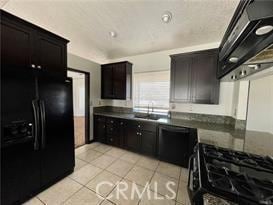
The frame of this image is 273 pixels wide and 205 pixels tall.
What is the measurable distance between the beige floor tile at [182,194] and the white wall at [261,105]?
1.58 meters

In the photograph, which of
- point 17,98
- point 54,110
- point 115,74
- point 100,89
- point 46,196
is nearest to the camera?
point 17,98

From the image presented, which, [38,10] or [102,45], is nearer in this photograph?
[38,10]

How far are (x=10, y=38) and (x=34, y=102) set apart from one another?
86cm

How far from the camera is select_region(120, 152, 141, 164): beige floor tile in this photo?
9.52ft

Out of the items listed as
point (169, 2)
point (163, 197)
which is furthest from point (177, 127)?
point (169, 2)

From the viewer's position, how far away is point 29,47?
69.7 inches

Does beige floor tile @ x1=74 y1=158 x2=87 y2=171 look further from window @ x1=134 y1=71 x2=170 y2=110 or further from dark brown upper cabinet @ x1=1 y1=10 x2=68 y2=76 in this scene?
window @ x1=134 y1=71 x2=170 y2=110

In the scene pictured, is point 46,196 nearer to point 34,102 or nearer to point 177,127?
point 34,102

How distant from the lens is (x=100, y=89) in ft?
13.5

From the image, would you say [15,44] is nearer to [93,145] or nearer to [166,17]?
[166,17]

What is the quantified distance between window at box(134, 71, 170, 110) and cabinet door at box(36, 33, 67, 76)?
81.6 inches

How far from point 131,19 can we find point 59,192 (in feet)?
9.82

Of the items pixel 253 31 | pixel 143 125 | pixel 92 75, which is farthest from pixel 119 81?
pixel 253 31

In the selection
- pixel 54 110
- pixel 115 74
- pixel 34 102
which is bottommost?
pixel 54 110
